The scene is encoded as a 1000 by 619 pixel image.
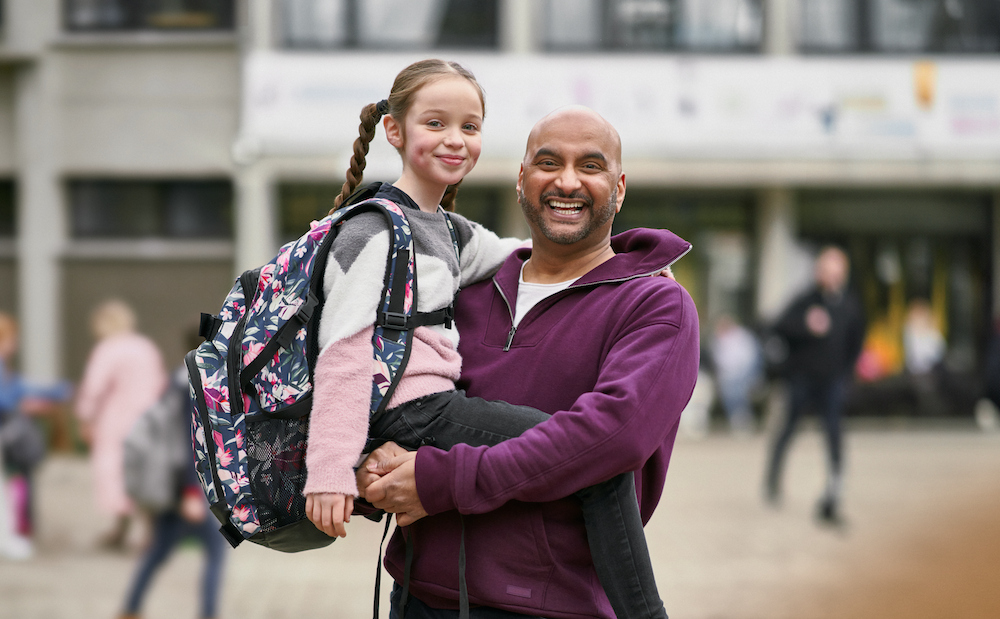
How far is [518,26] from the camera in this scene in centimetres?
1470

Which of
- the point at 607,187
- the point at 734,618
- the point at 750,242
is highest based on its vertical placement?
the point at 607,187

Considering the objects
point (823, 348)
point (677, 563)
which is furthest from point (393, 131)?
point (823, 348)

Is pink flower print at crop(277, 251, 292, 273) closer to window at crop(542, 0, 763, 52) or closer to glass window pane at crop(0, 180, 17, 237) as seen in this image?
window at crop(542, 0, 763, 52)

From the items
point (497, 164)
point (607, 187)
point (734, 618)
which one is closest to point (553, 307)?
point (607, 187)

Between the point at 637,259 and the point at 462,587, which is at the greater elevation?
the point at 637,259

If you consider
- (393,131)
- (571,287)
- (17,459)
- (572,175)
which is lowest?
(17,459)

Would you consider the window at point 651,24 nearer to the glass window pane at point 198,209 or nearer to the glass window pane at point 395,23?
the glass window pane at point 395,23

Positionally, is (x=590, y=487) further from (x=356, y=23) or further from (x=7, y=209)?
(x=7, y=209)

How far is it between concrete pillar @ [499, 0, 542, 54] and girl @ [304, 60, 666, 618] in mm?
12818

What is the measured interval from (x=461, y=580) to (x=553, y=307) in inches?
24.5

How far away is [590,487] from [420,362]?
440 millimetres

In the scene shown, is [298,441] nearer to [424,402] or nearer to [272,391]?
[272,391]

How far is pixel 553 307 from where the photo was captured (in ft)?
7.41

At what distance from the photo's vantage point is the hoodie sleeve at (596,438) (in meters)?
1.96
